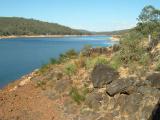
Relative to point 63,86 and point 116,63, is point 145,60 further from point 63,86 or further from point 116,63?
point 63,86

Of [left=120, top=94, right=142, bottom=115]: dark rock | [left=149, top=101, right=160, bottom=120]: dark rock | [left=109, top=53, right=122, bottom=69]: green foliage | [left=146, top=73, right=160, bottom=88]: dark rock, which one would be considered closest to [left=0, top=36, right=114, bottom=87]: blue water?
[left=109, top=53, right=122, bottom=69]: green foliage

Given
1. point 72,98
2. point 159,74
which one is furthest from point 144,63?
point 72,98

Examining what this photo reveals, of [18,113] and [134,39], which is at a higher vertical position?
[134,39]

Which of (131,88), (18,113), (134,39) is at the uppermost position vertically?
(134,39)

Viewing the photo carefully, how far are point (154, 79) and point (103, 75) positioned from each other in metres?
3.09

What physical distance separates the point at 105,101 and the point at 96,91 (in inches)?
49.7

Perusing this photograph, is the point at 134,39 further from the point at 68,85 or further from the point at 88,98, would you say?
the point at 88,98

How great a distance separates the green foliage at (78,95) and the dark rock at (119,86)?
5.08 feet

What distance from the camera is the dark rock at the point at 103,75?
1684 cm

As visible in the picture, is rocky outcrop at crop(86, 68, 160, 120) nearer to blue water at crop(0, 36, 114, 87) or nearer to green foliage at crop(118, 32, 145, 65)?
green foliage at crop(118, 32, 145, 65)

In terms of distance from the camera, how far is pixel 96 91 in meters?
16.7

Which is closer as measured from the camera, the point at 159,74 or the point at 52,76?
the point at 159,74

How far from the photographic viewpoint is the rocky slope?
46.2 ft

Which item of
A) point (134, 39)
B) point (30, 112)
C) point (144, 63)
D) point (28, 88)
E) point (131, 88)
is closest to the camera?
point (131, 88)
